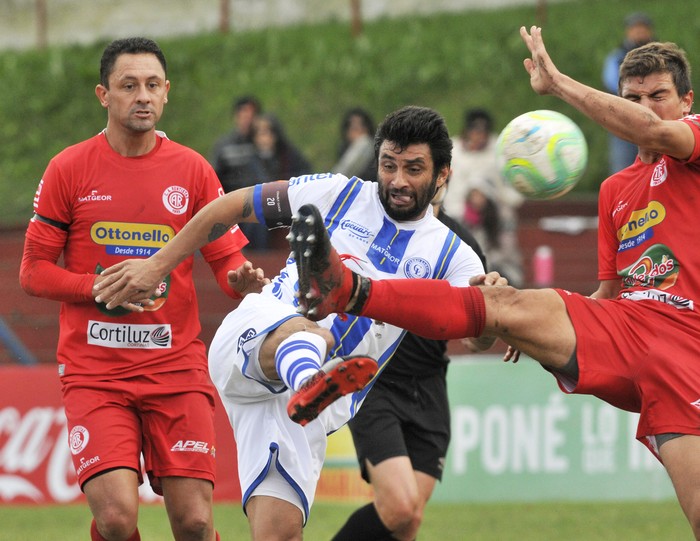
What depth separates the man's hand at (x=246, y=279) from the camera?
611 cm

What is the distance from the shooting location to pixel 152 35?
2098cm

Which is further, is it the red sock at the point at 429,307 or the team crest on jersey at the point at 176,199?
the team crest on jersey at the point at 176,199

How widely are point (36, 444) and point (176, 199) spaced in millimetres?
4790

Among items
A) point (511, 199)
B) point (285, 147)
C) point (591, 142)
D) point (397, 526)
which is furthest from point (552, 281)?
point (397, 526)

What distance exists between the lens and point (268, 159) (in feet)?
42.4

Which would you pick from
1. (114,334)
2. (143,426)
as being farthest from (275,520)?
(114,334)

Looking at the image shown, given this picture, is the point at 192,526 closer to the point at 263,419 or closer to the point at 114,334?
the point at 263,419

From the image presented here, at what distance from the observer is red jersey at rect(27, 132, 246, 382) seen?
6.23m

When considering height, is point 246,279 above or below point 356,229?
below

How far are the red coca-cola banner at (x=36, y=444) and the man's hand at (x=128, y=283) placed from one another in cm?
474

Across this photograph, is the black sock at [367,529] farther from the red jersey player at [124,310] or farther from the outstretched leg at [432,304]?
the outstretched leg at [432,304]

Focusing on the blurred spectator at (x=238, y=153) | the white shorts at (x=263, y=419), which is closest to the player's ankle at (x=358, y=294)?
the white shorts at (x=263, y=419)

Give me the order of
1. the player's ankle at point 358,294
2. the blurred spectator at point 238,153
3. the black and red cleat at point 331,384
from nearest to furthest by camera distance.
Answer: the black and red cleat at point 331,384 → the player's ankle at point 358,294 → the blurred spectator at point 238,153

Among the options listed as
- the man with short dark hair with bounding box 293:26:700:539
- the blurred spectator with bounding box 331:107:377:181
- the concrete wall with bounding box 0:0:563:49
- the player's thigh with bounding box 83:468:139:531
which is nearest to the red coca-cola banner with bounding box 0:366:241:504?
the blurred spectator with bounding box 331:107:377:181
